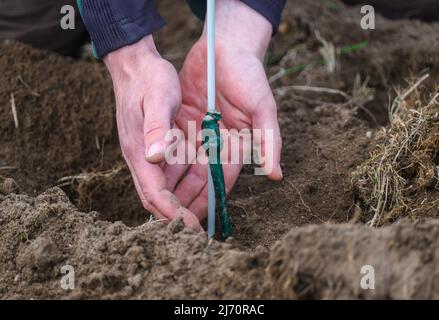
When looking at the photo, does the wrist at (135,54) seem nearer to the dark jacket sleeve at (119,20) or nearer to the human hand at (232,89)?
the dark jacket sleeve at (119,20)

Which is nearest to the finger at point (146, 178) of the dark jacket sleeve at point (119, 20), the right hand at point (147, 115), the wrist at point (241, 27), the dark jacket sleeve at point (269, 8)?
the right hand at point (147, 115)

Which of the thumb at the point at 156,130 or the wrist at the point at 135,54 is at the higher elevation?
the wrist at the point at 135,54

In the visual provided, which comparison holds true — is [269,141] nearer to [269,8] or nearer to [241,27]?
[241,27]

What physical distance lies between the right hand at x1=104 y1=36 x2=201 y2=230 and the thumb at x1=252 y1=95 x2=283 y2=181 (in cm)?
22

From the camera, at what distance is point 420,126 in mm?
1965

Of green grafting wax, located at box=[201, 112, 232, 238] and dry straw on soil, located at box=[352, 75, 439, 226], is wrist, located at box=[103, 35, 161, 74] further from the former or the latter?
dry straw on soil, located at box=[352, 75, 439, 226]

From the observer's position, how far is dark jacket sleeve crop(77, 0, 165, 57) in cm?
207

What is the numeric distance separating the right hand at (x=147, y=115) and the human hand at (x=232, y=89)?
124 mm

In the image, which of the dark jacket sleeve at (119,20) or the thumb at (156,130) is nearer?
the thumb at (156,130)

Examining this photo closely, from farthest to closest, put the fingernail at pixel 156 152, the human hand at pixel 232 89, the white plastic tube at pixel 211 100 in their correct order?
the human hand at pixel 232 89
the white plastic tube at pixel 211 100
the fingernail at pixel 156 152

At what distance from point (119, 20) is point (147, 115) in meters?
0.39

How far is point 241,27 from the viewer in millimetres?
2207

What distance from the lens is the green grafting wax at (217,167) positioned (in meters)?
1.76
